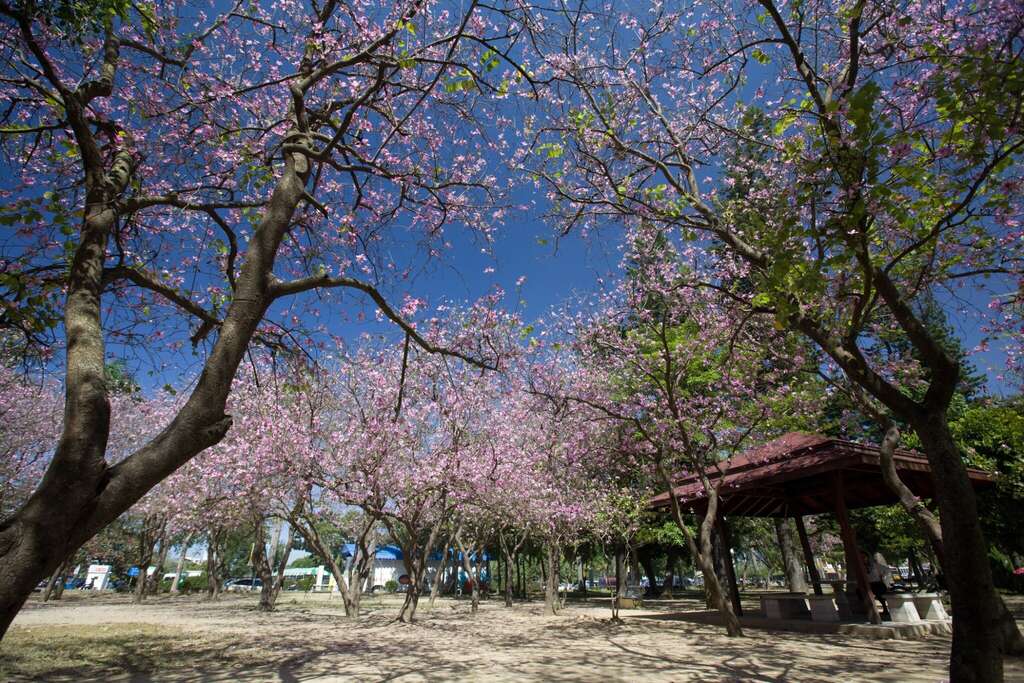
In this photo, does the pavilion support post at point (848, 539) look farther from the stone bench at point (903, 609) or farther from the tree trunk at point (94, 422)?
the tree trunk at point (94, 422)

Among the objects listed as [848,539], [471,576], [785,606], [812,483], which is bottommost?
[785,606]

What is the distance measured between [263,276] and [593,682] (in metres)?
5.50

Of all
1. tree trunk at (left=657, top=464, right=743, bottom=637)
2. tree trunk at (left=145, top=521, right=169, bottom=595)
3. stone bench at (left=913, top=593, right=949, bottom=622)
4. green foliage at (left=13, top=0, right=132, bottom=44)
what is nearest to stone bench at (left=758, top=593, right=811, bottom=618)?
stone bench at (left=913, top=593, right=949, bottom=622)

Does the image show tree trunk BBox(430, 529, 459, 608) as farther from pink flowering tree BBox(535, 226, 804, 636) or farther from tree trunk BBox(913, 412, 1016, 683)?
tree trunk BBox(913, 412, 1016, 683)

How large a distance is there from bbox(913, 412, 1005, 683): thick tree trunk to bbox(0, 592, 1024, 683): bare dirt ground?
2635mm

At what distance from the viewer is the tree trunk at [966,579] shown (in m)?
3.66

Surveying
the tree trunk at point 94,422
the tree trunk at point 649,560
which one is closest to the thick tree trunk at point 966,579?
the tree trunk at point 94,422

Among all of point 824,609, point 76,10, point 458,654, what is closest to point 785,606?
point 824,609

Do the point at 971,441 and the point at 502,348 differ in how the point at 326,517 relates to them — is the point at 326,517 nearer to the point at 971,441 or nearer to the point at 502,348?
the point at 502,348

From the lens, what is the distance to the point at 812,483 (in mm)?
11922

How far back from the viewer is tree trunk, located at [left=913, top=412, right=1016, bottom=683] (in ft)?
12.0

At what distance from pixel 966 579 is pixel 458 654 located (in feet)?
23.1

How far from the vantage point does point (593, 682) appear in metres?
5.84

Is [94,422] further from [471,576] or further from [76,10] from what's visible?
[471,576]
